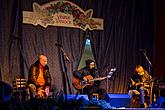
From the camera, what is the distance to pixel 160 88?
9.29 metres

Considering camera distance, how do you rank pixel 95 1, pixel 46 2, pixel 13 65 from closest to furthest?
pixel 13 65 → pixel 46 2 → pixel 95 1

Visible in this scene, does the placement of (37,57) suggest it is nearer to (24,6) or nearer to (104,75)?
(24,6)

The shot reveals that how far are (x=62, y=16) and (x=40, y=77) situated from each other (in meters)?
1.93

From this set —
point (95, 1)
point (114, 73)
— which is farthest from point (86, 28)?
point (114, 73)

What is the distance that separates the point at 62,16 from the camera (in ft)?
32.1

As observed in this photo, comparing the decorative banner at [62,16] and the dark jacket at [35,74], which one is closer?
the dark jacket at [35,74]

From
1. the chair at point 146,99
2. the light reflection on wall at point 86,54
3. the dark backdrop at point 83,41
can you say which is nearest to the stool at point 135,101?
the chair at point 146,99

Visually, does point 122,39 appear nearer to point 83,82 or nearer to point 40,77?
point 83,82

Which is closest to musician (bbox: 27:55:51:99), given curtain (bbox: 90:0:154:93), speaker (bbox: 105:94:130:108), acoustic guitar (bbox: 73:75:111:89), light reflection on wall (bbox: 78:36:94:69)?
acoustic guitar (bbox: 73:75:111:89)

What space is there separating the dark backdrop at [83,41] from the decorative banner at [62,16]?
117mm

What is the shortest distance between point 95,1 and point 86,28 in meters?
0.77

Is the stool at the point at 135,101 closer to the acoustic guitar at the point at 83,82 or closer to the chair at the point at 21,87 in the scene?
the acoustic guitar at the point at 83,82

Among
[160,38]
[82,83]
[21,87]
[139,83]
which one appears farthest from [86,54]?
[21,87]

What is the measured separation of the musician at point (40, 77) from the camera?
838 centimetres
